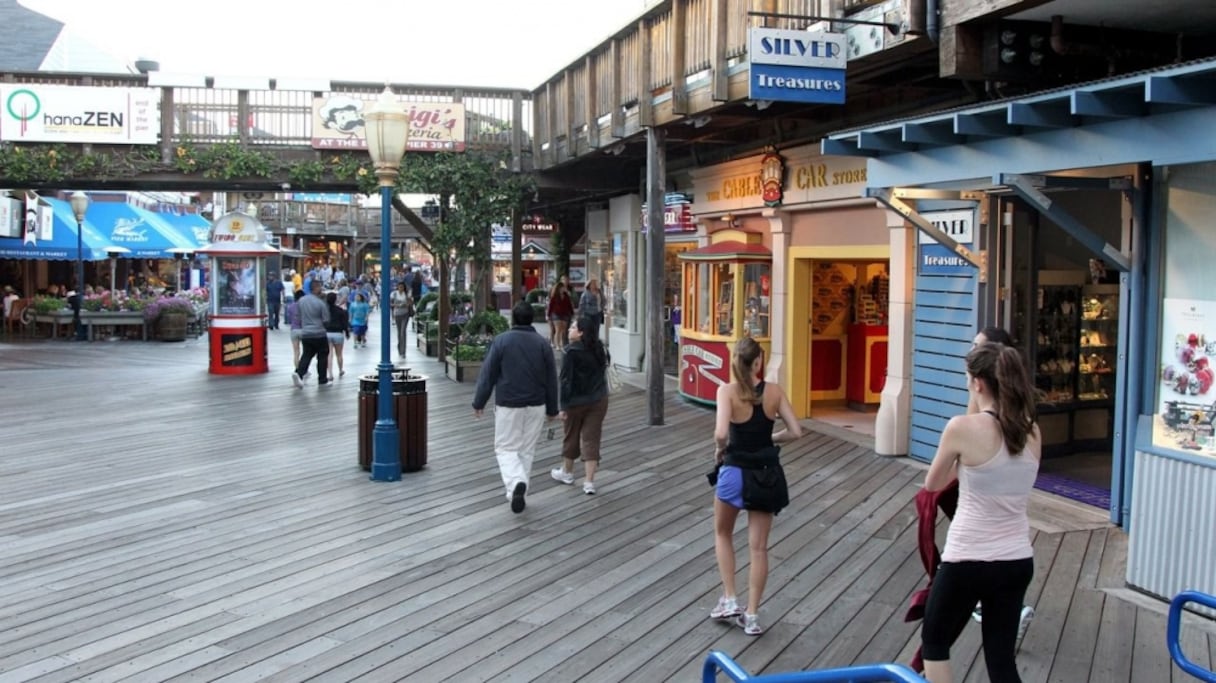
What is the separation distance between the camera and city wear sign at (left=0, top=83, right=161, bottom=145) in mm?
16172

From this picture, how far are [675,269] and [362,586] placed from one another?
13245 mm

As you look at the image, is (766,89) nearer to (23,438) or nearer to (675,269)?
(23,438)

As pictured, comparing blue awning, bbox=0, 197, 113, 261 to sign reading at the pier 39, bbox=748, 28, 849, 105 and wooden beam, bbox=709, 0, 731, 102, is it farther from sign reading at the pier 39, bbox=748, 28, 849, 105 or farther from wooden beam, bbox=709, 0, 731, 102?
sign reading at the pier 39, bbox=748, 28, 849, 105

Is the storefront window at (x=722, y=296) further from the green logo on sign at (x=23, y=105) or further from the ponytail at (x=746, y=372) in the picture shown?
the green logo on sign at (x=23, y=105)

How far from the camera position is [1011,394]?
3887 mm

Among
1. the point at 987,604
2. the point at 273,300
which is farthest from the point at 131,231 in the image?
the point at 987,604

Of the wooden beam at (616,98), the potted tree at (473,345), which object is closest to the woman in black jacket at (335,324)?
the potted tree at (473,345)

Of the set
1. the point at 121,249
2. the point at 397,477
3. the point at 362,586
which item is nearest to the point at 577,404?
the point at 397,477

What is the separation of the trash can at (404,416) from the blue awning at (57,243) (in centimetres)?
1907

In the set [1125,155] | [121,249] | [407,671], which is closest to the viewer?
[407,671]

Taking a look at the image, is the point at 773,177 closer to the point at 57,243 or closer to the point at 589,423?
the point at 589,423

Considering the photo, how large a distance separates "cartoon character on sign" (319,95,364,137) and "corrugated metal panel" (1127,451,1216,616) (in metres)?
13.7

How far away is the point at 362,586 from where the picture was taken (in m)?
6.24

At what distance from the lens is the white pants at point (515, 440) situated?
8070 mm
